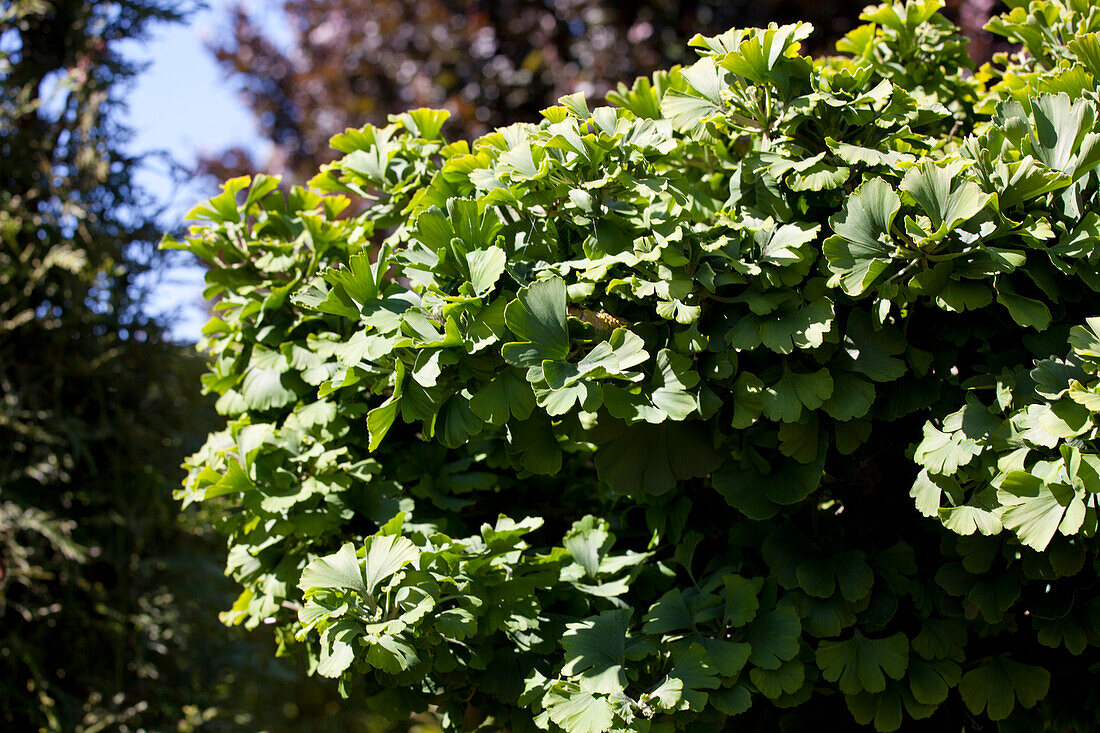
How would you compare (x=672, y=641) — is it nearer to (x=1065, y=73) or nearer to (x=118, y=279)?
(x=1065, y=73)

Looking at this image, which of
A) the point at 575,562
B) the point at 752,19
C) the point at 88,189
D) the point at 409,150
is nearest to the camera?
the point at 575,562

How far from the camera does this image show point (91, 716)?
102 inches

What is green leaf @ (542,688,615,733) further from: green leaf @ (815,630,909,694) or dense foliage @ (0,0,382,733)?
dense foliage @ (0,0,382,733)

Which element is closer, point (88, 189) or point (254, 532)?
point (254, 532)

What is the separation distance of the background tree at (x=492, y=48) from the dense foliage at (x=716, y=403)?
2.53 meters

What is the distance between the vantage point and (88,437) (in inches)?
108

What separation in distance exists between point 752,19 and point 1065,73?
3.07 meters

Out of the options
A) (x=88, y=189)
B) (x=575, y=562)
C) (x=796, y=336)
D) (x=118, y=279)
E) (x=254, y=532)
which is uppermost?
(x=88, y=189)

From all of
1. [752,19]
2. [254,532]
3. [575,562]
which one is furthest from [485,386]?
[752,19]

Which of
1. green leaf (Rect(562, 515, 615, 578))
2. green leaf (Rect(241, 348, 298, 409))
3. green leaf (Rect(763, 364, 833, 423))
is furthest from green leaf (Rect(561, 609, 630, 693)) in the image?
green leaf (Rect(241, 348, 298, 409))

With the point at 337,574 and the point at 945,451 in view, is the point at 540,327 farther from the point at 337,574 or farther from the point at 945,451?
the point at 945,451

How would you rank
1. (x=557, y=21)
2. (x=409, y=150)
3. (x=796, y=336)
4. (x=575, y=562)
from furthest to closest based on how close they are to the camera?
1. (x=557, y=21)
2. (x=409, y=150)
3. (x=575, y=562)
4. (x=796, y=336)

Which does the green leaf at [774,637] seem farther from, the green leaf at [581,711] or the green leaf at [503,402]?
the green leaf at [503,402]

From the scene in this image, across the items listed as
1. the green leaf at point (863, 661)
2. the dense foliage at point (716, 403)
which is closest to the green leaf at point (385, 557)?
the dense foliage at point (716, 403)
